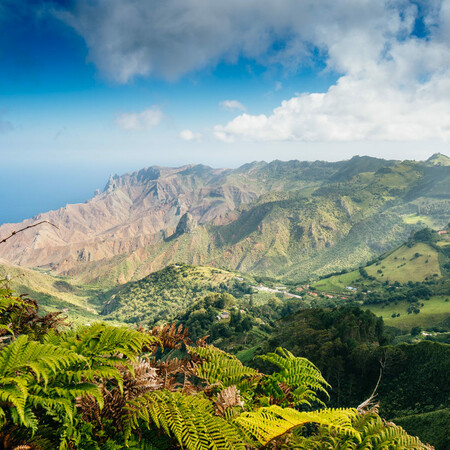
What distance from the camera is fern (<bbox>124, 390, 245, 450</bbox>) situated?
125 inches

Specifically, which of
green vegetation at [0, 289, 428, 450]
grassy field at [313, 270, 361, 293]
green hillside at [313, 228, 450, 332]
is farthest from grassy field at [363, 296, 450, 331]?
green vegetation at [0, 289, 428, 450]

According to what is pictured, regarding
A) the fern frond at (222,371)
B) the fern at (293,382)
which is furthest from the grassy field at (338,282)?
the fern frond at (222,371)

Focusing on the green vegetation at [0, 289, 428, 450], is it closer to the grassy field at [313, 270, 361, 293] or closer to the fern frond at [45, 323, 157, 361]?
the fern frond at [45, 323, 157, 361]

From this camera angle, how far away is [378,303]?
123 meters

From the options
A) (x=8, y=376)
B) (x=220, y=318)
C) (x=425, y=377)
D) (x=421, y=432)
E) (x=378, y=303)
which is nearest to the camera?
(x=8, y=376)

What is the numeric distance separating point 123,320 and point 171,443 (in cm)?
19815

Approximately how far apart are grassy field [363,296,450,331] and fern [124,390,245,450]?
108641 mm

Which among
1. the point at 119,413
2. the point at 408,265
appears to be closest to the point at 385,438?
the point at 119,413

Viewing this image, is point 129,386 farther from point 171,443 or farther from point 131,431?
point 171,443

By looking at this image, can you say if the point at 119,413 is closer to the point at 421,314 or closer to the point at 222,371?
the point at 222,371

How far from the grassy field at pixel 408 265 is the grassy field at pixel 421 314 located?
38.9 meters

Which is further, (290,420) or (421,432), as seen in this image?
(421,432)

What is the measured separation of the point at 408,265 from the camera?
6245 inches

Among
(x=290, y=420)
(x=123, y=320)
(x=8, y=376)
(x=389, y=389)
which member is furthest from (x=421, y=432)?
(x=123, y=320)
